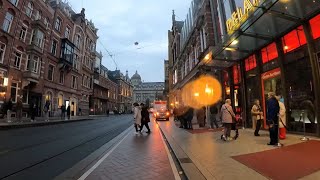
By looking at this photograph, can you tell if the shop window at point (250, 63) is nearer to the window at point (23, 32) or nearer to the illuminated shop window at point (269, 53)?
the illuminated shop window at point (269, 53)

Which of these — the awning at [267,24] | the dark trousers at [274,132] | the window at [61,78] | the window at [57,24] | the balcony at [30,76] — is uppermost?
the window at [57,24]

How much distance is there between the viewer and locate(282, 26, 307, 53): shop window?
12774 mm

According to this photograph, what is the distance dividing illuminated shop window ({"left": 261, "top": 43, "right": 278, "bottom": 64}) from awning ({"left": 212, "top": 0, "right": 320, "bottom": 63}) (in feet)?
0.93

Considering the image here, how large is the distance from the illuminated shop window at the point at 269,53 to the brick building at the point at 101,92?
5798 cm

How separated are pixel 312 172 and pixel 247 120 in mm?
12728

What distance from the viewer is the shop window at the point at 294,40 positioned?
41.9ft

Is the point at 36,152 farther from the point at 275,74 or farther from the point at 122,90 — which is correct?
the point at 122,90

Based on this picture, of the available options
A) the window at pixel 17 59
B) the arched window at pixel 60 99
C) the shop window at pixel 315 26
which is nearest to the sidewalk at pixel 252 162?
the shop window at pixel 315 26

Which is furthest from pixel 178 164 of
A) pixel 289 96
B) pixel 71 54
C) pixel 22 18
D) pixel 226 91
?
pixel 71 54

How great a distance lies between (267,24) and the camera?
12.9m

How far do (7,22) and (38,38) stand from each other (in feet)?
22.0

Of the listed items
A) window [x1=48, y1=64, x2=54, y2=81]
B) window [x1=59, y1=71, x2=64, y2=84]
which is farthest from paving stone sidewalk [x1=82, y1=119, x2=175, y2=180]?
window [x1=59, y1=71, x2=64, y2=84]

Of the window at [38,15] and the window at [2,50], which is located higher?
the window at [38,15]

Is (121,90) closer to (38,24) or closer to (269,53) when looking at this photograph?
(38,24)
